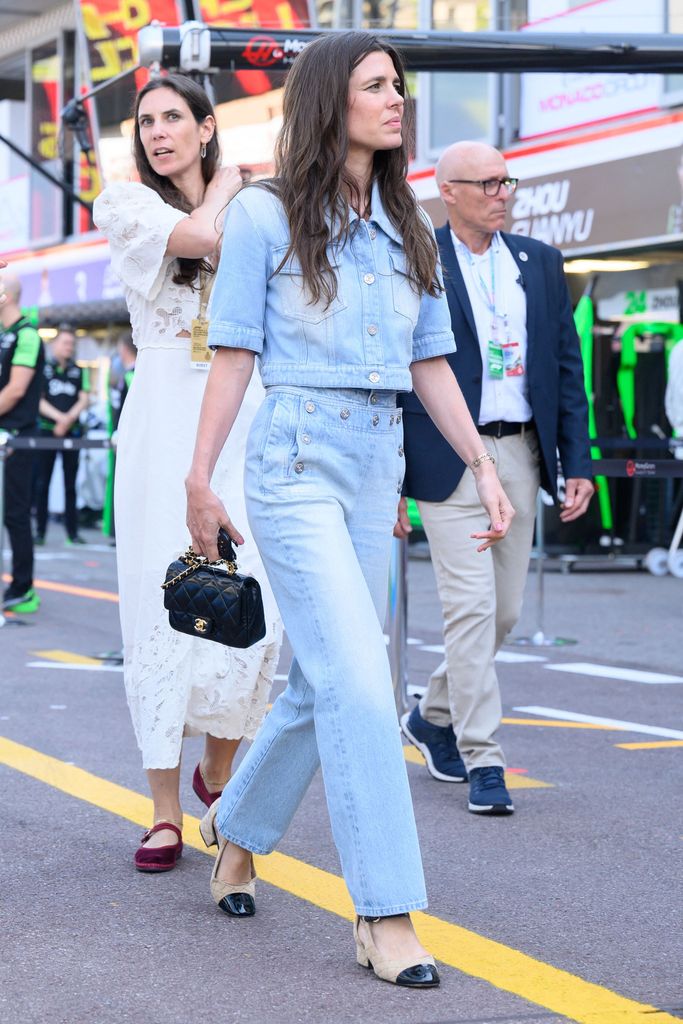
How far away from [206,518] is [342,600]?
0.33 metres

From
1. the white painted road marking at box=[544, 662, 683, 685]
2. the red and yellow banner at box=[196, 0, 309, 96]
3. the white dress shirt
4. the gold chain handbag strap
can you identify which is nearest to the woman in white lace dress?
the gold chain handbag strap

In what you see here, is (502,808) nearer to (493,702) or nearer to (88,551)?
(493,702)

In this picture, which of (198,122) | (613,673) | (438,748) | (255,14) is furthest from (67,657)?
(255,14)

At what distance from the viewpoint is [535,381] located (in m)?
5.12

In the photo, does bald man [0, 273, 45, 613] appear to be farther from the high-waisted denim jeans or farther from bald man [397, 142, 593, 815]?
the high-waisted denim jeans

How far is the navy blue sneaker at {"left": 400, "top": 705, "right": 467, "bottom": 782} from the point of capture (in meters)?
5.38

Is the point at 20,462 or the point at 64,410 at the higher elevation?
the point at 64,410

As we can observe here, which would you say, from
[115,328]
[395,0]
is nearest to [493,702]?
[395,0]

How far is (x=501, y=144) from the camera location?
14992mm

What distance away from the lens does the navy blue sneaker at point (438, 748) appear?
5375 mm

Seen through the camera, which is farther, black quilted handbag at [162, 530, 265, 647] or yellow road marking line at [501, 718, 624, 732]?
yellow road marking line at [501, 718, 624, 732]

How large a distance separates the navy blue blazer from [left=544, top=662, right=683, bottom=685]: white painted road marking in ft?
8.78

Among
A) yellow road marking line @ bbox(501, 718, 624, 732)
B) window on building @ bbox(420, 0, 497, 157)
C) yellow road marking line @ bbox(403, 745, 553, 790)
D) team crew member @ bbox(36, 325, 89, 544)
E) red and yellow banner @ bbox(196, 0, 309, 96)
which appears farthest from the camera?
team crew member @ bbox(36, 325, 89, 544)

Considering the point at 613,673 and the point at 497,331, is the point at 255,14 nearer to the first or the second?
the point at 613,673
